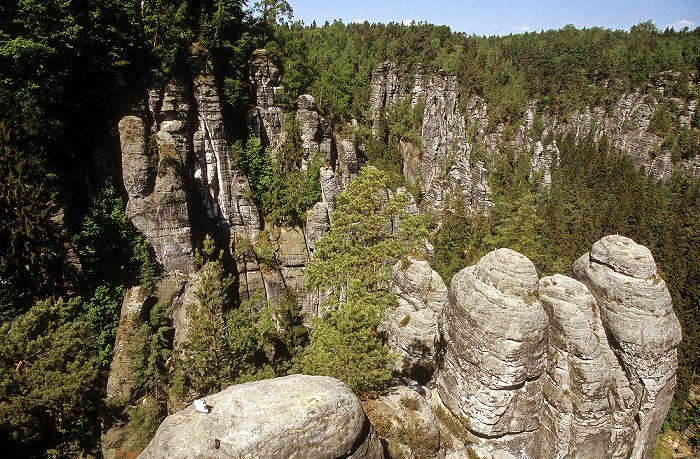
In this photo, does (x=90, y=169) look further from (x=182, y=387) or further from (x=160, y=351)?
(x=182, y=387)

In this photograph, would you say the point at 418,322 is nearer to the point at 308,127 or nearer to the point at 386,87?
the point at 308,127

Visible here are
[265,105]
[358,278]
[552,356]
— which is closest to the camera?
[358,278]

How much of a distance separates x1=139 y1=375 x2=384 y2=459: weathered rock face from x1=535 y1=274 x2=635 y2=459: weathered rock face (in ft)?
30.1

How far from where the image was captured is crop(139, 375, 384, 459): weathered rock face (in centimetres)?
822

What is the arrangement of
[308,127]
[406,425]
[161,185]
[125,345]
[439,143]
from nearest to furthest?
[406,425]
[125,345]
[161,185]
[308,127]
[439,143]

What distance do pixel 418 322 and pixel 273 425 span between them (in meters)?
12.9

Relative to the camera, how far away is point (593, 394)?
1504cm

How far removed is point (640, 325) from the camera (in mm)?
16328

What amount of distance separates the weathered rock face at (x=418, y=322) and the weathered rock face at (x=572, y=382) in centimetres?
579

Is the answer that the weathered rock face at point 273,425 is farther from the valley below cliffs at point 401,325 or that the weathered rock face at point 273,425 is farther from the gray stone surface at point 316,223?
the gray stone surface at point 316,223

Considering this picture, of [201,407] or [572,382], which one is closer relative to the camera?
[201,407]

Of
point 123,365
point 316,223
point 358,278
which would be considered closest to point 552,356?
point 358,278

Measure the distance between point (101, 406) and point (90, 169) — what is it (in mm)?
13614

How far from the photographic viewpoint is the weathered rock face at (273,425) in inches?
324
